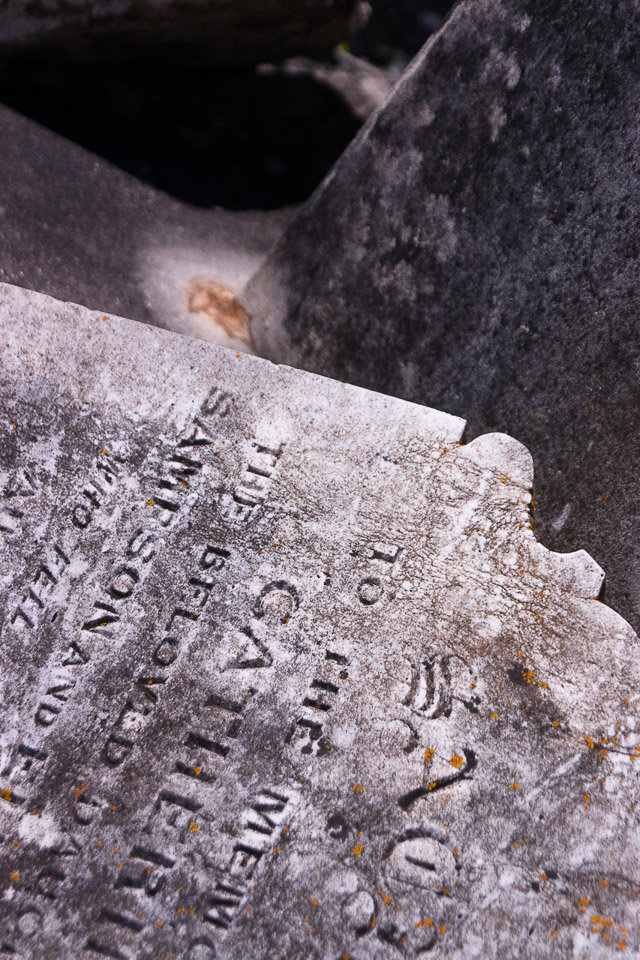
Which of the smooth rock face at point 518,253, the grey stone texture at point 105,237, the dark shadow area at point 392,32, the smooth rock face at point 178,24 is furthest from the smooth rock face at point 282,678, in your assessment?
the dark shadow area at point 392,32

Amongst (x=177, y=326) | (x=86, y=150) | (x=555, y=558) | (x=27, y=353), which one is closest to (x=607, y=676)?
(x=555, y=558)

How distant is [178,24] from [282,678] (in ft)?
9.36

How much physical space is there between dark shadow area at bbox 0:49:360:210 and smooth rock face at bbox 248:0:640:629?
43.9 inches

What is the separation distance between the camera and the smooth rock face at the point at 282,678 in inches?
52.7

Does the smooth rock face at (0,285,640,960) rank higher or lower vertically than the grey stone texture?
lower

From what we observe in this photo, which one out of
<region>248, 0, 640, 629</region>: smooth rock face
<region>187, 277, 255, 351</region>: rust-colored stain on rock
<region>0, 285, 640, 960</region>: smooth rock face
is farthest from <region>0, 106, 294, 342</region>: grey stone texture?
<region>0, 285, 640, 960</region>: smooth rock face

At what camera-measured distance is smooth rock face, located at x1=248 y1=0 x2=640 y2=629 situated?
177 cm

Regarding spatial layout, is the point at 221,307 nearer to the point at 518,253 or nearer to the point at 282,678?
the point at 518,253

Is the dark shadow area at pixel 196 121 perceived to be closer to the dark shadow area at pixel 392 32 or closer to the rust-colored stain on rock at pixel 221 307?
the rust-colored stain on rock at pixel 221 307

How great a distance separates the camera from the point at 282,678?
148 cm

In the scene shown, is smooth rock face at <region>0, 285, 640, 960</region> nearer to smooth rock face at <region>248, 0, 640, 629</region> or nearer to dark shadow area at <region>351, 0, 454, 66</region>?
smooth rock face at <region>248, 0, 640, 629</region>

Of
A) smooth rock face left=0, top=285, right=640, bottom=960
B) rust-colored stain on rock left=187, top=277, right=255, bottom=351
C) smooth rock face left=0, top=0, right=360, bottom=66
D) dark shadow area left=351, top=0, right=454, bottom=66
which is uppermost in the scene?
dark shadow area left=351, top=0, right=454, bottom=66

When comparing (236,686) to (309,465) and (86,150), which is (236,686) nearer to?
(309,465)

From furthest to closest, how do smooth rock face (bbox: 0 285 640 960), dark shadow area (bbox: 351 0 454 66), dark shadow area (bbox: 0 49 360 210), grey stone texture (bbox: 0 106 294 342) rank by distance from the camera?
dark shadow area (bbox: 351 0 454 66) < dark shadow area (bbox: 0 49 360 210) < grey stone texture (bbox: 0 106 294 342) < smooth rock face (bbox: 0 285 640 960)
